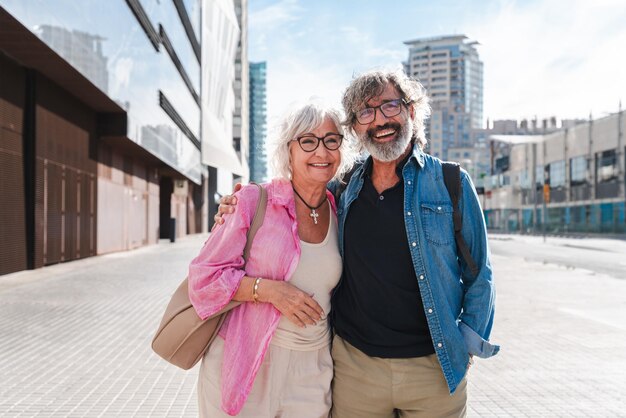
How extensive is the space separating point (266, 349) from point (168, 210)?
37.4m

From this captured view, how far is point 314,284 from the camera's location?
7.89 feet

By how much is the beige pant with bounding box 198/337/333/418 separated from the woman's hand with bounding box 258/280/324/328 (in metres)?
0.19

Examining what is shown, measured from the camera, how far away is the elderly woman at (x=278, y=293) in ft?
7.50

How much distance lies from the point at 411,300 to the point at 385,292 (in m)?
0.11

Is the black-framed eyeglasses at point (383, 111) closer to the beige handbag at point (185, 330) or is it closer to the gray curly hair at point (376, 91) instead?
the gray curly hair at point (376, 91)

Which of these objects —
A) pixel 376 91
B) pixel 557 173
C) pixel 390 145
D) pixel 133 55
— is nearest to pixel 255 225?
pixel 390 145

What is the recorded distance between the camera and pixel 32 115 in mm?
14172

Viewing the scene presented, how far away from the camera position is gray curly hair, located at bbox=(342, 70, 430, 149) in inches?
98.0

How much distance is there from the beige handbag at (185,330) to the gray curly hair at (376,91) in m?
0.63

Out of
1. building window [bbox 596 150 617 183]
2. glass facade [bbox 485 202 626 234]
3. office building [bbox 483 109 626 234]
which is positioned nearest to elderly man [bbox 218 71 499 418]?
office building [bbox 483 109 626 234]

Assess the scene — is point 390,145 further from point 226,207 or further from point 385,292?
point 226,207

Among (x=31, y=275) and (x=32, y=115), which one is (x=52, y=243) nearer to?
(x=31, y=275)

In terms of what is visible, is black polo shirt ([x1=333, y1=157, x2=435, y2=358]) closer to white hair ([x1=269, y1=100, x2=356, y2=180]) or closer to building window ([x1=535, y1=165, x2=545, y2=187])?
white hair ([x1=269, y1=100, x2=356, y2=180])

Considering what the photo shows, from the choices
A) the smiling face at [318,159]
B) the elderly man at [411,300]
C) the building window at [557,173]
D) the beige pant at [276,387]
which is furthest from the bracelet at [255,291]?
the building window at [557,173]
